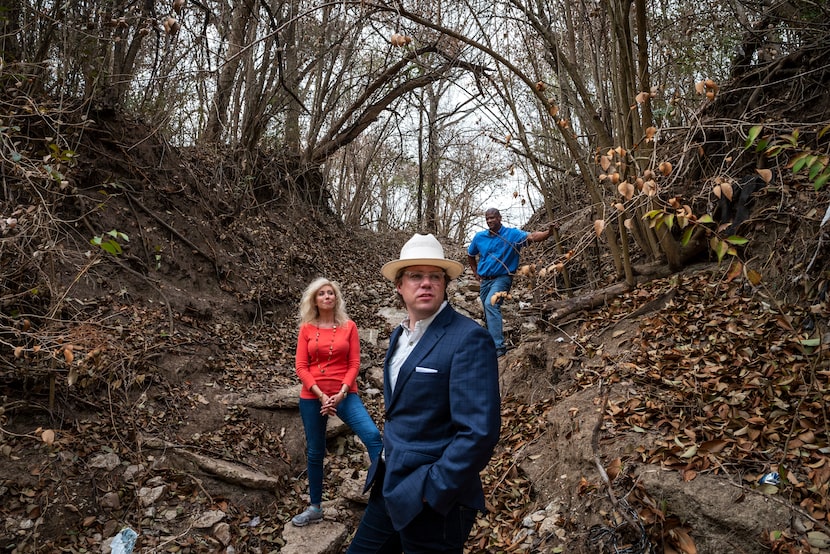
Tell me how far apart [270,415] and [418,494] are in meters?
4.40

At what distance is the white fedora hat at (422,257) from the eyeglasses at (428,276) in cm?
4

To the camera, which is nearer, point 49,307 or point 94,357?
point 94,357

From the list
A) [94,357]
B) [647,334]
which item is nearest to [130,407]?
[94,357]

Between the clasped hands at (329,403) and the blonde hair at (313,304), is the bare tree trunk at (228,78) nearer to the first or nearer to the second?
the blonde hair at (313,304)

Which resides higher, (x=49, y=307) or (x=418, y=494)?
(x=49, y=307)

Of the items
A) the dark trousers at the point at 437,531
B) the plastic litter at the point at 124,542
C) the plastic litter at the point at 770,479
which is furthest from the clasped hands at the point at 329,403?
the plastic litter at the point at 770,479

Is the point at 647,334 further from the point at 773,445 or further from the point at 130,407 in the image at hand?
the point at 130,407

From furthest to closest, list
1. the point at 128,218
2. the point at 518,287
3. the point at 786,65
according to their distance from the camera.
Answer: the point at 518,287 < the point at 128,218 < the point at 786,65

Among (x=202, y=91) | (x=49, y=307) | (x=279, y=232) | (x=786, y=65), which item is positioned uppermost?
(x=202, y=91)

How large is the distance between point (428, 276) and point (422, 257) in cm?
10

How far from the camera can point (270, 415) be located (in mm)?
6129

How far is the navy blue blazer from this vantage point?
2.07 m

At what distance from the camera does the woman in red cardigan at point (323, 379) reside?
14.5 feet

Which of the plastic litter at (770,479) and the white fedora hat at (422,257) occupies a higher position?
the white fedora hat at (422,257)
